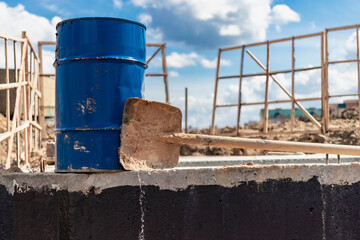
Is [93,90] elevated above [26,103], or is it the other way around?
[26,103]

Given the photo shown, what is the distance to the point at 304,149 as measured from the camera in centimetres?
288

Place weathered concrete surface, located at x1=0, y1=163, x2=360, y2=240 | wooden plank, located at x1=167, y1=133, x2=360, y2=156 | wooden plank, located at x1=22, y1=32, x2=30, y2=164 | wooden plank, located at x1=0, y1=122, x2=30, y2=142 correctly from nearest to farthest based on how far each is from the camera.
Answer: weathered concrete surface, located at x1=0, y1=163, x2=360, y2=240 → wooden plank, located at x1=167, y1=133, x2=360, y2=156 → wooden plank, located at x1=0, y1=122, x2=30, y2=142 → wooden plank, located at x1=22, y1=32, x2=30, y2=164

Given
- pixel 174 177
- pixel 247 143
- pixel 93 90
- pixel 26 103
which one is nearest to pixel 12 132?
pixel 26 103

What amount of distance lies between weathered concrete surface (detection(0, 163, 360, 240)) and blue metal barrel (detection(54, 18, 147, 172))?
0.14 m

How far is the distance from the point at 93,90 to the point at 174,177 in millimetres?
701

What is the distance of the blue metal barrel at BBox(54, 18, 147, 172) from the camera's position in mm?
2439

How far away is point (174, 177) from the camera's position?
2.52 meters

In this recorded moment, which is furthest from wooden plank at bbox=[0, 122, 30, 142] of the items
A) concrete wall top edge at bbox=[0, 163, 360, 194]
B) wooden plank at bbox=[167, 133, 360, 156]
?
wooden plank at bbox=[167, 133, 360, 156]

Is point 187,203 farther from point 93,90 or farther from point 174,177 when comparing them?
point 93,90

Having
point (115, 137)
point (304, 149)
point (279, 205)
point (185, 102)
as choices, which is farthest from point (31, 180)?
point (185, 102)

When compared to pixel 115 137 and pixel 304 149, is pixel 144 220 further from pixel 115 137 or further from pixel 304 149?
pixel 304 149

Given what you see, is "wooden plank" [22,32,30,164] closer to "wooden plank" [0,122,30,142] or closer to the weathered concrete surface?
"wooden plank" [0,122,30,142]

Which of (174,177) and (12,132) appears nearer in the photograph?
(174,177)

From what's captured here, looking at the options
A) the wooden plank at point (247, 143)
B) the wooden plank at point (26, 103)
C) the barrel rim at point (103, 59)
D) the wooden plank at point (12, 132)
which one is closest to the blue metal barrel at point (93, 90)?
the barrel rim at point (103, 59)
